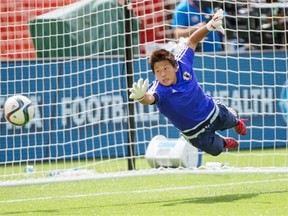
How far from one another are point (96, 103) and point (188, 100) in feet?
15.3

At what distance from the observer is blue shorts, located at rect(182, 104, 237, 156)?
9.56m

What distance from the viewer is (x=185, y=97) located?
9258 millimetres

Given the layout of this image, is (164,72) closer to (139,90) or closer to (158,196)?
(139,90)

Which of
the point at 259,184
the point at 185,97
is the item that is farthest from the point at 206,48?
the point at 185,97

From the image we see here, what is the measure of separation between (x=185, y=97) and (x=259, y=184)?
1745mm

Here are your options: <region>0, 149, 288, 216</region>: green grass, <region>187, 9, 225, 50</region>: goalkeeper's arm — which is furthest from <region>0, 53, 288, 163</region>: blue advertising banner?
<region>187, 9, 225, 50</region>: goalkeeper's arm

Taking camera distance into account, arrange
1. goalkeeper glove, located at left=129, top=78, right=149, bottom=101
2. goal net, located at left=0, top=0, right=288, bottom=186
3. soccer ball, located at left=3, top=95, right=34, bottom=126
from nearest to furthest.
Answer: goalkeeper glove, located at left=129, top=78, right=149, bottom=101
soccer ball, located at left=3, top=95, right=34, bottom=126
goal net, located at left=0, top=0, right=288, bottom=186

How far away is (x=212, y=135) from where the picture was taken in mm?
9664

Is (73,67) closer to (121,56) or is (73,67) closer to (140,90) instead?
(121,56)

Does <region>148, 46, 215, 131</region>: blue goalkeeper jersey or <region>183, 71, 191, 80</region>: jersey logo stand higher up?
<region>183, 71, 191, 80</region>: jersey logo

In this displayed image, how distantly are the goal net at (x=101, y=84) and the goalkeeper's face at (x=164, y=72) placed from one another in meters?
2.48

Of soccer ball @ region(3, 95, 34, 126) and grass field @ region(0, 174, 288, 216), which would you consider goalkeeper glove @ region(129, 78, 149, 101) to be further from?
soccer ball @ region(3, 95, 34, 126)

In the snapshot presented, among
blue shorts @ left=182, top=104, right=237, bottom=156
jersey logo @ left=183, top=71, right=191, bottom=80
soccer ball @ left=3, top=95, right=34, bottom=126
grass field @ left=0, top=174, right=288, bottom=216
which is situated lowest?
grass field @ left=0, top=174, right=288, bottom=216

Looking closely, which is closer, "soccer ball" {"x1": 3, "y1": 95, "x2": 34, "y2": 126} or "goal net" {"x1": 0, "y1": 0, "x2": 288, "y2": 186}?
"soccer ball" {"x1": 3, "y1": 95, "x2": 34, "y2": 126}
